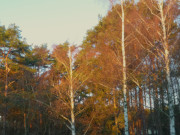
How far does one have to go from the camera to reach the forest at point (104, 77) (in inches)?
383

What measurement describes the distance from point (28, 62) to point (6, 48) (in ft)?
11.6

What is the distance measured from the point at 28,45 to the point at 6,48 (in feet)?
8.26

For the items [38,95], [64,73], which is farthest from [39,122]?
[64,73]

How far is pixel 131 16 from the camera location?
11.7 metres

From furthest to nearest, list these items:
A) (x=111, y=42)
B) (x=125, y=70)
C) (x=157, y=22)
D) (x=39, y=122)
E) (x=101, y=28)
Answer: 1. (x=39, y=122)
2. (x=101, y=28)
3. (x=111, y=42)
4. (x=157, y=22)
5. (x=125, y=70)

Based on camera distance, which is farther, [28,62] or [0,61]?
[28,62]

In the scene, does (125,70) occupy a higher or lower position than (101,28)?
lower

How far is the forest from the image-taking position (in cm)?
973

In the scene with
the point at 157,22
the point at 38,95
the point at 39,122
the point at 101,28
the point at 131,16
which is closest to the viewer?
the point at 157,22

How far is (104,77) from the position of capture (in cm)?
1272

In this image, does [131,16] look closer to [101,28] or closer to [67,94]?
[67,94]

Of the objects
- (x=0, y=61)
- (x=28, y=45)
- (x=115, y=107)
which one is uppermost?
(x=28, y=45)

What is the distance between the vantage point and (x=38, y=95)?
55.5ft

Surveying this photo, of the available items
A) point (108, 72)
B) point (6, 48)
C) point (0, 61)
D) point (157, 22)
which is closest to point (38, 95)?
point (0, 61)
